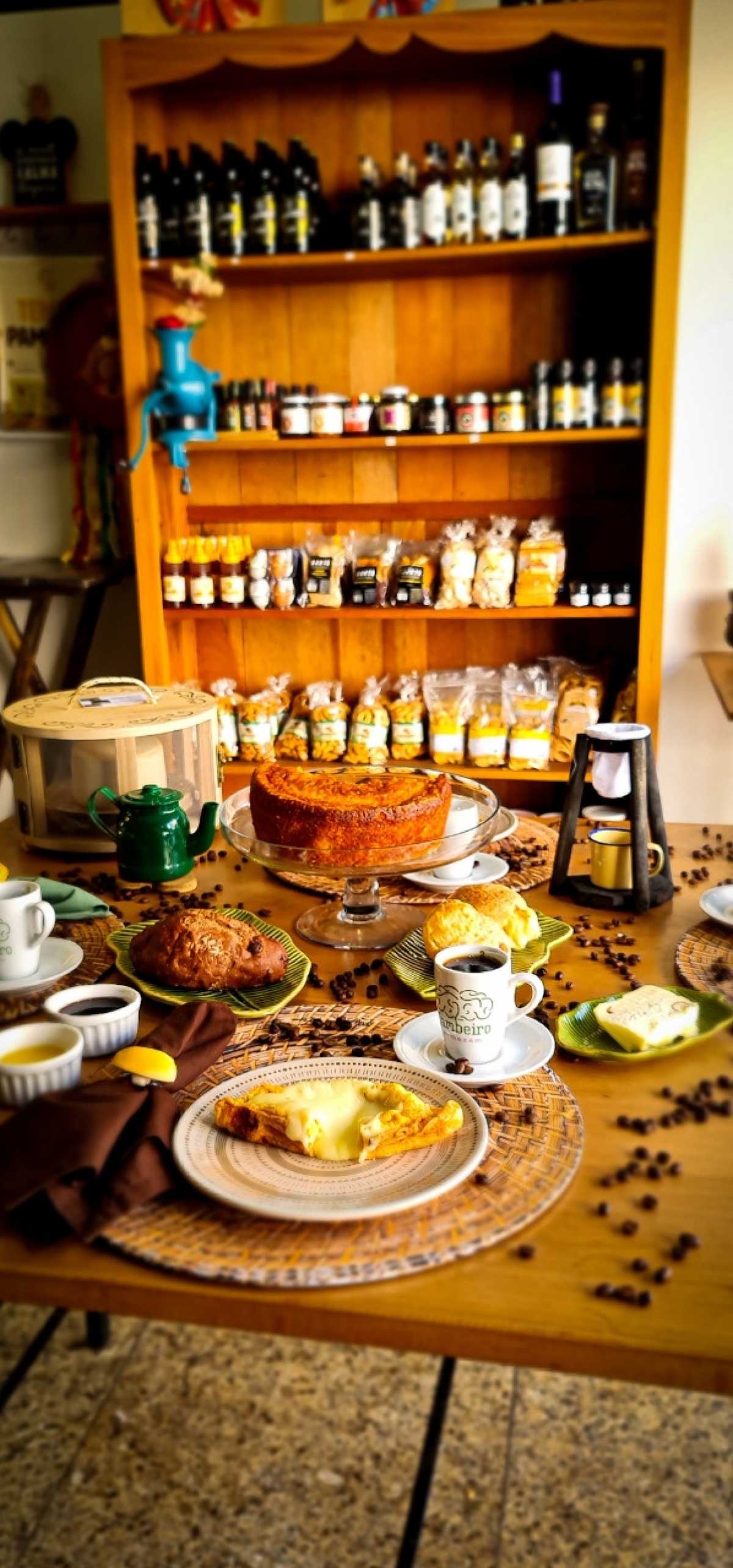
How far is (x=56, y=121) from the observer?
3.28m

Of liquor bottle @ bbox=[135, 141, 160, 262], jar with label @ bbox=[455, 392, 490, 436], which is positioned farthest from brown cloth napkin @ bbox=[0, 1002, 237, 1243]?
liquor bottle @ bbox=[135, 141, 160, 262]

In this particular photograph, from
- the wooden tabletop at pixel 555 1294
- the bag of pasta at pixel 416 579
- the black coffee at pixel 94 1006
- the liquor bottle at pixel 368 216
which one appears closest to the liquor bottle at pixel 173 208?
the liquor bottle at pixel 368 216

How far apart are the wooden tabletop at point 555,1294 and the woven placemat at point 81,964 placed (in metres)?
0.37

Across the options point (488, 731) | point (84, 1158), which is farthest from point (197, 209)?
point (84, 1158)

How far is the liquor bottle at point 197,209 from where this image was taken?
115 inches

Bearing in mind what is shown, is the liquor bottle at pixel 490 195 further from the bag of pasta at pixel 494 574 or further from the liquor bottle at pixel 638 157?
the bag of pasta at pixel 494 574

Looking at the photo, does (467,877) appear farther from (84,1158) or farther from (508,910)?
(84,1158)

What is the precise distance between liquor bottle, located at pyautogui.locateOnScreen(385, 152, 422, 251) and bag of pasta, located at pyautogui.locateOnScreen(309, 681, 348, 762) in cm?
116

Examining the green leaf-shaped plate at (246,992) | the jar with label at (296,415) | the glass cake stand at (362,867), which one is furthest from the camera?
the jar with label at (296,415)

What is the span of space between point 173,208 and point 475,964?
8.22 feet

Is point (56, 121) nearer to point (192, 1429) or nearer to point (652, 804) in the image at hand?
point (652, 804)

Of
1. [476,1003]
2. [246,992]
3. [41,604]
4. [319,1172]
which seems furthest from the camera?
[41,604]

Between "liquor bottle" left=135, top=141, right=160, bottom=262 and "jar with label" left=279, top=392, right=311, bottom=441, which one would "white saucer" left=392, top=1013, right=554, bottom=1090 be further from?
"liquor bottle" left=135, top=141, right=160, bottom=262

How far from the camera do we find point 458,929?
1.31m
